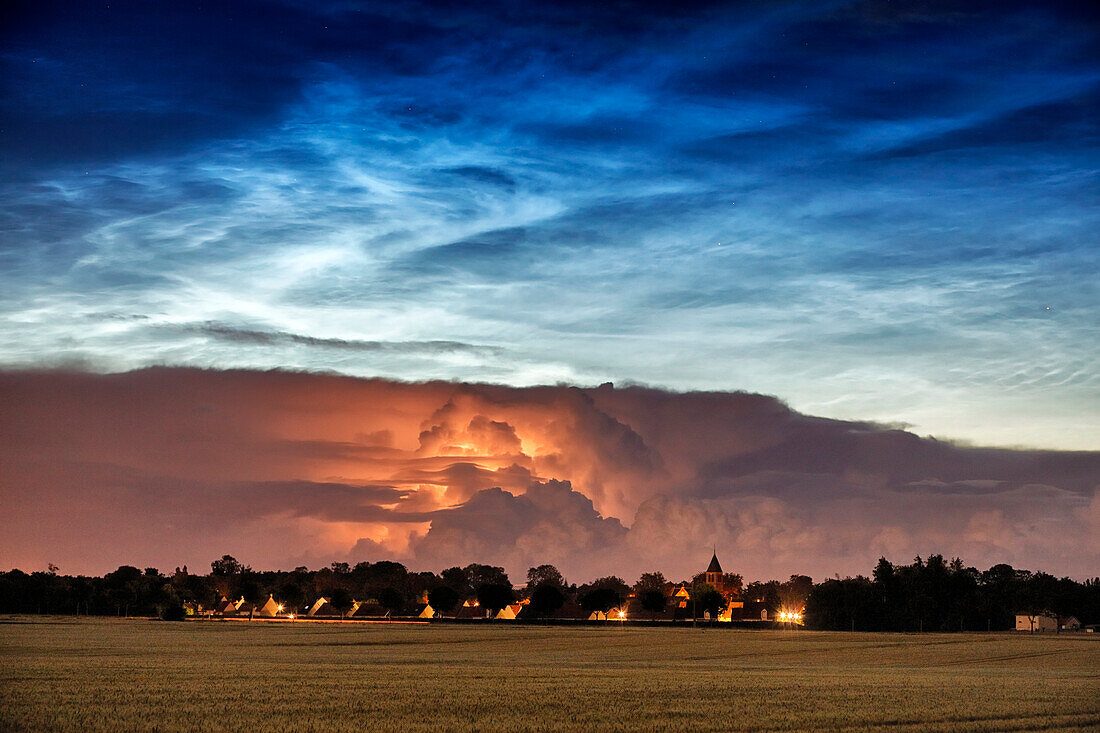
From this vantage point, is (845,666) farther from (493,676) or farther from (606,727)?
(606,727)

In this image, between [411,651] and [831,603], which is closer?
[411,651]

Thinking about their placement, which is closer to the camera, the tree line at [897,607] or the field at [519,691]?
the field at [519,691]

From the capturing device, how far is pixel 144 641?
319 ft

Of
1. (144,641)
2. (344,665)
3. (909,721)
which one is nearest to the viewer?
(909,721)

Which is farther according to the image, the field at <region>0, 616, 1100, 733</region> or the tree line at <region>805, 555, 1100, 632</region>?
the tree line at <region>805, 555, 1100, 632</region>

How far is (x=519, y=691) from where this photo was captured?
46531 millimetres

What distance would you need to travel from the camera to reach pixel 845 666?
242ft

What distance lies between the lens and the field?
35.8m

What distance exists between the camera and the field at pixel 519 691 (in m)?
35.8

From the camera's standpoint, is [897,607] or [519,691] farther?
[897,607]

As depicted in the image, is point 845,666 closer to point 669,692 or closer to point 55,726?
point 669,692

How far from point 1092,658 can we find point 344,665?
57.9 meters

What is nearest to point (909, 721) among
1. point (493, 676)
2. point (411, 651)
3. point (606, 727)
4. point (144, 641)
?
point (606, 727)

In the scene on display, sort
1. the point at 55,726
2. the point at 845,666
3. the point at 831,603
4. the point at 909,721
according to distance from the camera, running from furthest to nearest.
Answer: the point at 831,603 < the point at 845,666 < the point at 909,721 < the point at 55,726
